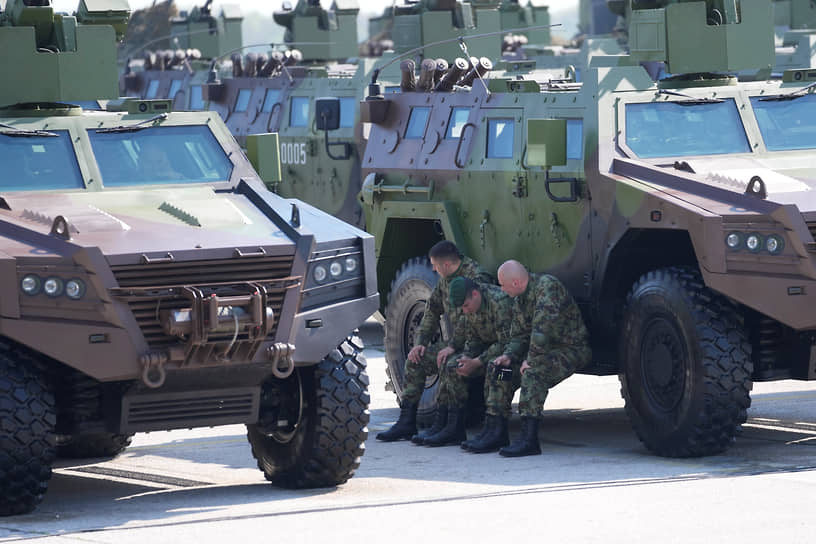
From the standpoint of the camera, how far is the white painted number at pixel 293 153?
18.8m

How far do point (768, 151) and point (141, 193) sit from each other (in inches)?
146

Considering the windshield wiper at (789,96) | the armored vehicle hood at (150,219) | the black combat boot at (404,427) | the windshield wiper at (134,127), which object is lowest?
the black combat boot at (404,427)

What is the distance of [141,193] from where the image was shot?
934 cm

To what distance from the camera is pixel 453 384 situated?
10.5 meters

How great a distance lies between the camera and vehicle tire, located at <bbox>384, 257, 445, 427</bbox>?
11602 mm

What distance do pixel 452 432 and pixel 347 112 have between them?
810 cm

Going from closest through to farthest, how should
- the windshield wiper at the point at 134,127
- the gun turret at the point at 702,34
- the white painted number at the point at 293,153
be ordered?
1. the windshield wiper at the point at 134,127
2. the gun turret at the point at 702,34
3. the white painted number at the point at 293,153

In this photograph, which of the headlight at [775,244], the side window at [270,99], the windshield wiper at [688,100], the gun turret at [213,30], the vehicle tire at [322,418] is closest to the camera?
the vehicle tire at [322,418]

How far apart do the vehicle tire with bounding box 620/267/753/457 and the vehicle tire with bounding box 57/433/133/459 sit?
2937 mm

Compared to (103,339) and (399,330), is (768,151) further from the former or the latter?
(103,339)

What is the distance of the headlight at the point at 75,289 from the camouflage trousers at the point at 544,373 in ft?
9.58

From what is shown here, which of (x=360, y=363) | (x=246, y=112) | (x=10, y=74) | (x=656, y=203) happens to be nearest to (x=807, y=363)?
(x=656, y=203)

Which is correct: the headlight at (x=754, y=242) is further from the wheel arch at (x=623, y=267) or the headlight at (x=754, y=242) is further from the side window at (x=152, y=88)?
the side window at (x=152, y=88)

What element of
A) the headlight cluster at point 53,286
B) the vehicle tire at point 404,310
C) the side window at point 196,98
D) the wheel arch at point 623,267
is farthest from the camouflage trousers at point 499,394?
the side window at point 196,98
